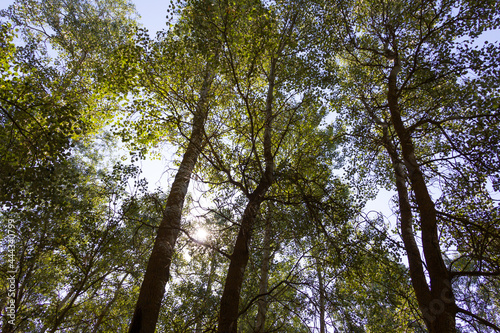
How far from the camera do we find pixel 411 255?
5.05 metres

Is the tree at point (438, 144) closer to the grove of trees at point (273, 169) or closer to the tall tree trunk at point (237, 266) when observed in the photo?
the grove of trees at point (273, 169)

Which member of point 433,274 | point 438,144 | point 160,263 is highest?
point 438,144

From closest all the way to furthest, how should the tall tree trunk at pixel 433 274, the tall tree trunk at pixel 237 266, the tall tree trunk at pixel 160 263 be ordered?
the tall tree trunk at pixel 237 266 → the tall tree trunk at pixel 433 274 → the tall tree trunk at pixel 160 263

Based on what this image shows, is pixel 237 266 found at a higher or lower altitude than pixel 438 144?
lower

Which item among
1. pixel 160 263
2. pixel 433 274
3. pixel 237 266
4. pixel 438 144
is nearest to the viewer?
pixel 237 266

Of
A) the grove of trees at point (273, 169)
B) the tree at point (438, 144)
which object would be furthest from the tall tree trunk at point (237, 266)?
the tree at point (438, 144)

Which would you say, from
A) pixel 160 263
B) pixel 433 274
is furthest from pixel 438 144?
pixel 160 263

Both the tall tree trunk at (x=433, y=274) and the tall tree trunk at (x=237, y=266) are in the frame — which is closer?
the tall tree trunk at (x=237, y=266)

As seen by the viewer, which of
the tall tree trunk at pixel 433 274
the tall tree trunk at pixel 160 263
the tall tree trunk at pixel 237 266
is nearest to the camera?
the tall tree trunk at pixel 237 266

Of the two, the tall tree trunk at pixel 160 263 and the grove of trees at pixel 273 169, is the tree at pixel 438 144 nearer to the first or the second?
the grove of trees at pixel 273 169

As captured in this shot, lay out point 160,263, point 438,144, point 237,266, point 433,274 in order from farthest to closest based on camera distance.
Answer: point 438,144 → point 160,263 → point 433,274 → point 237,266

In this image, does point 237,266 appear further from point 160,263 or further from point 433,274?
point 433,274

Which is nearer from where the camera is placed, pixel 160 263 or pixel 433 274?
pixel 433 274

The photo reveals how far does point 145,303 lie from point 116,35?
42.9 feet
